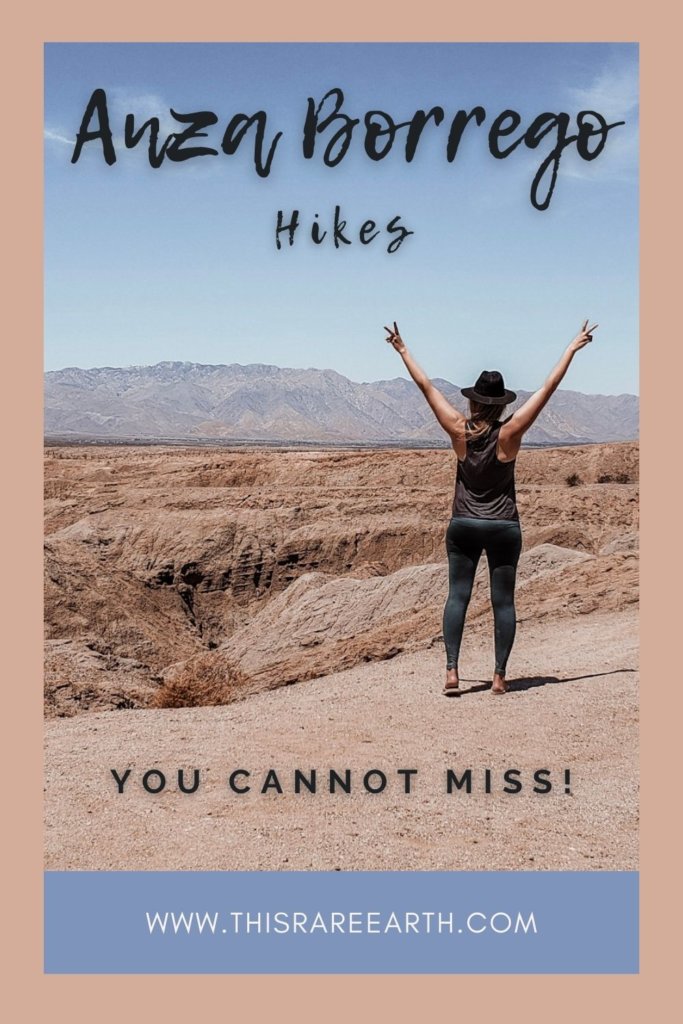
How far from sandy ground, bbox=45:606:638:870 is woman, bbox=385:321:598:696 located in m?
0.85

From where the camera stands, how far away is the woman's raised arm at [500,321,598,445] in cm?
701

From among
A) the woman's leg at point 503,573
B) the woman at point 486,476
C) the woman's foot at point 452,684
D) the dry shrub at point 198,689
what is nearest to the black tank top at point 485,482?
the woman at point 486,476

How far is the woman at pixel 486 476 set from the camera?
712 centimetres

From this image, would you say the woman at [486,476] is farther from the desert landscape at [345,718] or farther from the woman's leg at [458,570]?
the desert landscape at [345,718]

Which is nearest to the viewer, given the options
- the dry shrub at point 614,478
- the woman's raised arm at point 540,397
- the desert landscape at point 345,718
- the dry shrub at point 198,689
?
the desert landscape at point 345,718

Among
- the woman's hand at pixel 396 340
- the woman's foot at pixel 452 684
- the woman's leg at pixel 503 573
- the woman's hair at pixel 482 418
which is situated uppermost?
the woman's hand at pixel 396 340

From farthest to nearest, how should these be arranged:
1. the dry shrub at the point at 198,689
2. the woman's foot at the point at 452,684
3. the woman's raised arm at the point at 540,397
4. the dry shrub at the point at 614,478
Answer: the dry shrub at the point at 614,478
the dry shrub at the point at 198,689
the woman's foot at the point at 452,684
the woman's raised arm at the point at 540,397

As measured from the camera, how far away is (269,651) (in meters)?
16.0

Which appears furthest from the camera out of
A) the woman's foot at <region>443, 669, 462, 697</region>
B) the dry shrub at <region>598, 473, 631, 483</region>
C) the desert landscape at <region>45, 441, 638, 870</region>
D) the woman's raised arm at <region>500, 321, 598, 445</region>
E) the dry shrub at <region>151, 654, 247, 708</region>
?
the dry shrub at <region>598, 473, 631, 483</region>

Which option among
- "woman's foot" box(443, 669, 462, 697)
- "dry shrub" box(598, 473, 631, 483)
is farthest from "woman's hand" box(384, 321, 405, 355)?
"dry shrub" box(598, 473, 631, 483)

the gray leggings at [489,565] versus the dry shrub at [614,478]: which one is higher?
the dry shrub at [614,478]

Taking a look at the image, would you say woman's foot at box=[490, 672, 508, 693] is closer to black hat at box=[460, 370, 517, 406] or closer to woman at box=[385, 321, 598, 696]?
woman at box=[385, 321, 598, 696]

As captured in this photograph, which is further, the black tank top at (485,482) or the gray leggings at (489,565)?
the gray leggings at (489,565)

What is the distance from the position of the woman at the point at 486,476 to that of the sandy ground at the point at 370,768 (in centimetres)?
85
